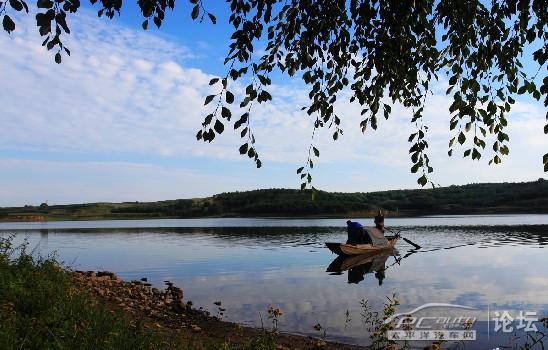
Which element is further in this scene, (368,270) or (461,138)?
(368,270)

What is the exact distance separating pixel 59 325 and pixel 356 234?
3482 cm

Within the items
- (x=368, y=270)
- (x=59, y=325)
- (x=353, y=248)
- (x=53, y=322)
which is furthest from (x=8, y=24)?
(x=353, y=248)

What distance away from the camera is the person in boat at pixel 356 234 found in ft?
135

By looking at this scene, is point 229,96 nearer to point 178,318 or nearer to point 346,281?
point 178,318

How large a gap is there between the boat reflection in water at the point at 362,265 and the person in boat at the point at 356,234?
1.36 metres

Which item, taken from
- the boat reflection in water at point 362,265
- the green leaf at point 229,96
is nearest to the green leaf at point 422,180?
the green leaf at point 229,96

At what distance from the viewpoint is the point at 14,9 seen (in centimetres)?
442

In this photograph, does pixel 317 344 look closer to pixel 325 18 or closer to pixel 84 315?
pixel 84 315

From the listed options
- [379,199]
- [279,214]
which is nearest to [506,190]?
[379,199]

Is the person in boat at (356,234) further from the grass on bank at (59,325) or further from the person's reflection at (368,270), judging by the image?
the grass on bank at (59,325)

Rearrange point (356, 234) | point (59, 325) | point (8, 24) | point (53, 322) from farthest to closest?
point (356, 234) < point (59, 325) < point (53, 322) < point (8, 24)

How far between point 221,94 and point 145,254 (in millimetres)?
45776

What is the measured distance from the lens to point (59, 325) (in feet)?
29.7

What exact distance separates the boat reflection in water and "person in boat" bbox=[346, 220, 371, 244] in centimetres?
136
